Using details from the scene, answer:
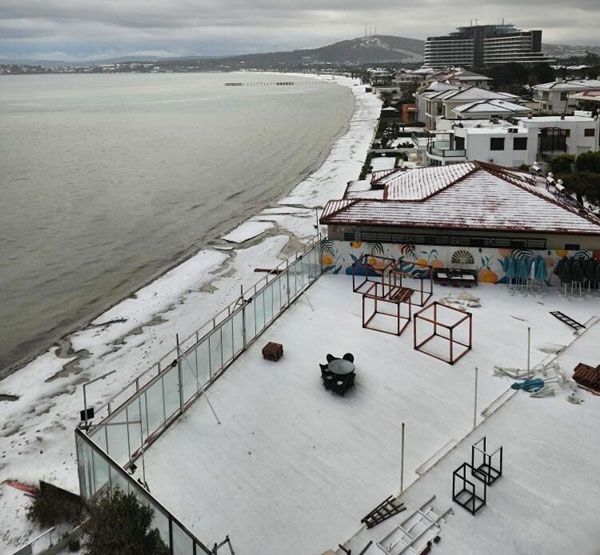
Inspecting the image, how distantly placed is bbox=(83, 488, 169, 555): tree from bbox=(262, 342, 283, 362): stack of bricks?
6.80 meters

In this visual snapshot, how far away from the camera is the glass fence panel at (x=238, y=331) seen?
17.8m

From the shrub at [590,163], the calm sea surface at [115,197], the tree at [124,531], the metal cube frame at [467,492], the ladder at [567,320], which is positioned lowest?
the calm sea surface at [115,197]

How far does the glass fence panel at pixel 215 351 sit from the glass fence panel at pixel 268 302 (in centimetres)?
290

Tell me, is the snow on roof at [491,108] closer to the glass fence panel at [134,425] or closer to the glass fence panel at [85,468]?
the glass fence panel at [134,425]

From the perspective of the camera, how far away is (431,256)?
23156 mm

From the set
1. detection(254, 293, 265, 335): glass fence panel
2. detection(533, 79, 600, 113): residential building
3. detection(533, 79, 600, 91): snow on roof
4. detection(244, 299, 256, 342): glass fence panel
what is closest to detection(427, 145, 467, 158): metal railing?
detection(254, 293, 265, 335): glass fence panel

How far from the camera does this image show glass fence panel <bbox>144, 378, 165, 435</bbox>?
14.2m

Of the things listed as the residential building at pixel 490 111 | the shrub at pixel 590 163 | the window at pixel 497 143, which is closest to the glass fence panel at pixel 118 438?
the shrub at pixel 590 163

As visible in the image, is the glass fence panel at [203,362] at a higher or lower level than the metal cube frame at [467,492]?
higher

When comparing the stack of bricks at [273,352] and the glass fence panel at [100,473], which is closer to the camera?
the glass fence panel at [100,473]

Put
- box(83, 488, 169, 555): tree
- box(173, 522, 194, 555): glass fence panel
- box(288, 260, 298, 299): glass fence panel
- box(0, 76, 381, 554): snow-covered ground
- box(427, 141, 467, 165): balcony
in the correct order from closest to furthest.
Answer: box(173, 522, 194, 555): glass fence panel
box(83, 488, 169, 555): tree
box(0, 76, 381, 554): snow-covered ground
box(288, 260, 298, 299): glass fence panel
box(427, 141, 467, 165): balcony

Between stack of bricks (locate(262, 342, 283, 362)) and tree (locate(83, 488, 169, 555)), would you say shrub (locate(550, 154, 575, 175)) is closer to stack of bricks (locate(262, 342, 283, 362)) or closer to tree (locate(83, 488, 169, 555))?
stack of bricks (locate(262, 342, 283, 362))

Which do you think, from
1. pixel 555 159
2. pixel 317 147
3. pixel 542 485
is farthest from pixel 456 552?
pixel 317 147

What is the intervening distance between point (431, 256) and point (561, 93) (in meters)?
70.6
